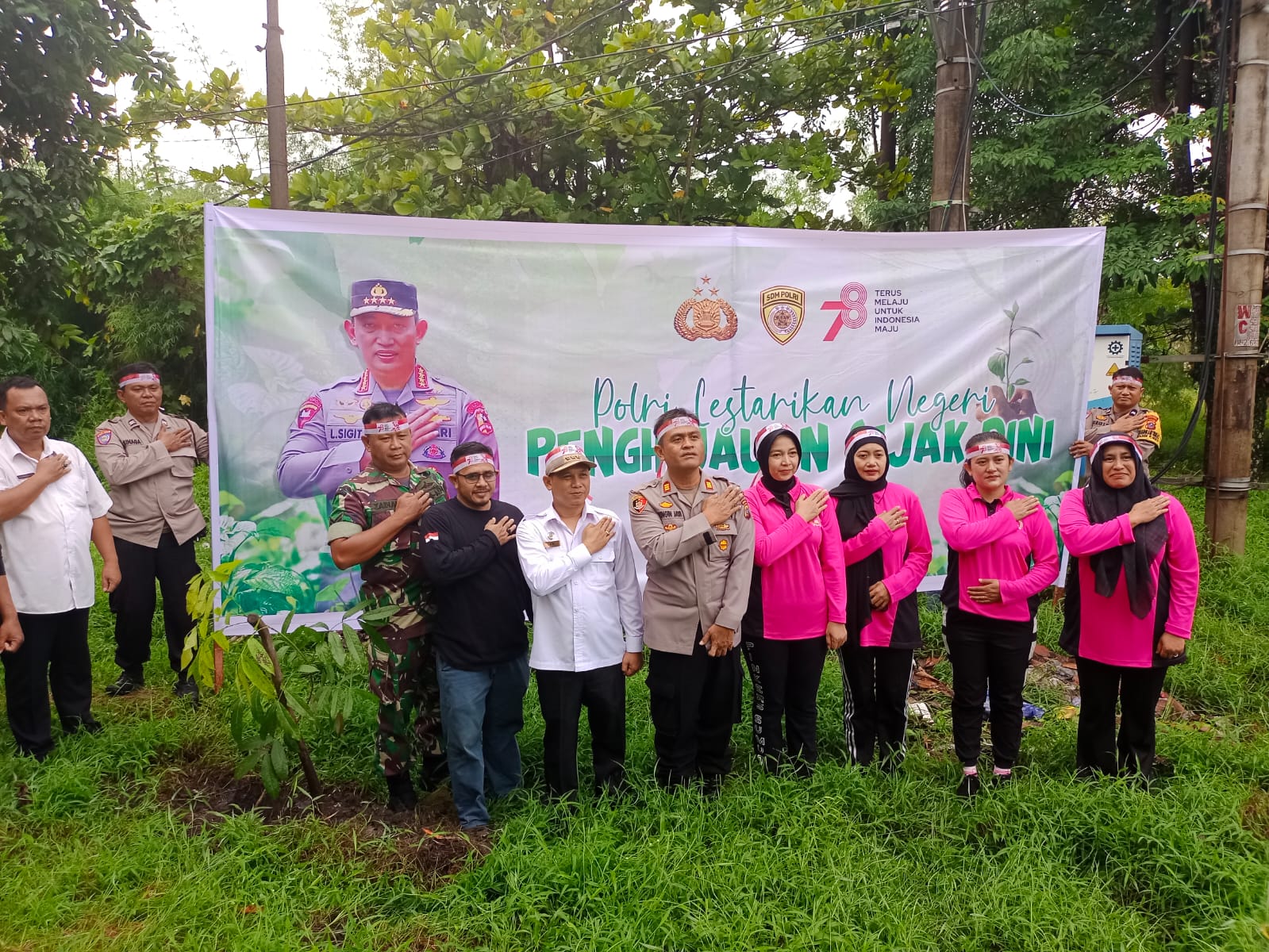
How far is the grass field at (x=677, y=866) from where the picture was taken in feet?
8.32

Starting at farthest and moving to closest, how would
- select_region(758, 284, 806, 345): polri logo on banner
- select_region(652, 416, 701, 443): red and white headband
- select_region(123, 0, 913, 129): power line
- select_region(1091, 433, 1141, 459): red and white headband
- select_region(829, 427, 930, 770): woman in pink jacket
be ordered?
select_region(123, 0, 913, 129): power line < select_region(758, 284, 806, 345): polri logo on banner < select_region(829, 427, 930, 770): woman in pink jacket < select_region(1091, 433, 1141, 459): red and white headband < select_region(652, 416, 701, 443): red and white headband

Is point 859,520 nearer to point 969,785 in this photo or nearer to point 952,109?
point 969,785

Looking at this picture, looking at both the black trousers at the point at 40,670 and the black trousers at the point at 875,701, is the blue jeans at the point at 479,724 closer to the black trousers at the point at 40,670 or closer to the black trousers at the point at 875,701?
the black trousers at the point at 875,701

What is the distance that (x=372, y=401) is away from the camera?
400 centimetres

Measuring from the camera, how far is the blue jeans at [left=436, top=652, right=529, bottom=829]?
9.95 feet

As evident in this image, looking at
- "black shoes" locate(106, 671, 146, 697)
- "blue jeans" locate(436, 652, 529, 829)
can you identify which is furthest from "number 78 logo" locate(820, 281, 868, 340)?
"black shoes" locate(106, 671, 146, 697)

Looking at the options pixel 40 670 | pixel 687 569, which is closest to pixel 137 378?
pixel 40 670

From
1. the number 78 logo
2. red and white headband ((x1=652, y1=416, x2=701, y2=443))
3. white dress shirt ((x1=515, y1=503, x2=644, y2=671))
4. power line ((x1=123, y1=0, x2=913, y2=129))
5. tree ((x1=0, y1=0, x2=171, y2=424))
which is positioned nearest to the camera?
white dress shirt ((x1=515, y1=503, x2=644, y2=671))

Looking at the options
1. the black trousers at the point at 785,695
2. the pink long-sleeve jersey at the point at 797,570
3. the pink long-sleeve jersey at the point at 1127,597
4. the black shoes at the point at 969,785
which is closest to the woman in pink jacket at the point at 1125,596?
the pink long-sleeve jersey at the point at 1127,597

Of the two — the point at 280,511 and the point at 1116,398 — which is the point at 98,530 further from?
the point at 1116,398

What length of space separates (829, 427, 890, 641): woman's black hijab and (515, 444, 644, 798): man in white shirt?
88 cm

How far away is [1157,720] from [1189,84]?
8.82 meters

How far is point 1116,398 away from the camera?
4871mm

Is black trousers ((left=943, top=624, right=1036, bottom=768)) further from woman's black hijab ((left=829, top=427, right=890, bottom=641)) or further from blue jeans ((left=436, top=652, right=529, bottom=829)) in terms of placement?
blue jeans ((left=436, top=652, right=529, bottom=829))
